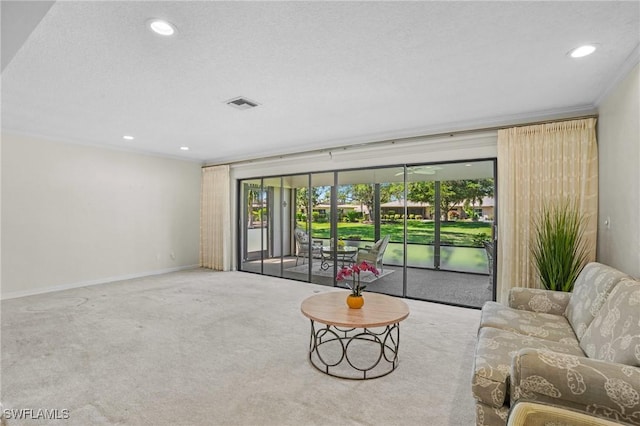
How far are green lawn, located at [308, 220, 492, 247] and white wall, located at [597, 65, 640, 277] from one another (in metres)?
2.81

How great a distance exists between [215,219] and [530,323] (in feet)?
20.0

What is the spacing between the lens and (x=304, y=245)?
6285mm

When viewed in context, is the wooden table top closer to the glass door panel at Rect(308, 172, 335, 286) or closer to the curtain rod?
the curtain rod

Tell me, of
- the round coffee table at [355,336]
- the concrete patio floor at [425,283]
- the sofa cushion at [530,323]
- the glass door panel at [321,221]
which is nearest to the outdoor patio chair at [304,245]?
the glass door panel at [321,221]

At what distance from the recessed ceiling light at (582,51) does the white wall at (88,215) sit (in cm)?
664

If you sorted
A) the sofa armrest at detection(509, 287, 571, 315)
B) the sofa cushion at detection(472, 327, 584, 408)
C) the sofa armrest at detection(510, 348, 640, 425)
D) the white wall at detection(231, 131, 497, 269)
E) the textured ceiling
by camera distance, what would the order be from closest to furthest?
the sofa armrest at detection(510, 348, 640, 425)
the sofa cushion at detection(472, 327, 584, 408)
the textured ceiling
the sofa armrest at detection(509, 287, 571, 315)
the white wall at detection(231, 131, 497, 269)

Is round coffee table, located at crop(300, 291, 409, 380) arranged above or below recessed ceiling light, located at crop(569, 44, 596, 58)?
below

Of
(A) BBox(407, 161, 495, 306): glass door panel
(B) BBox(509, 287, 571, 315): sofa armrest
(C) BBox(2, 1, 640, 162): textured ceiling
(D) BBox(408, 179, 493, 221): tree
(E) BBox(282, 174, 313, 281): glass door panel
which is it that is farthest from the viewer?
(D) BBox(408, 179, 493, 221): tree

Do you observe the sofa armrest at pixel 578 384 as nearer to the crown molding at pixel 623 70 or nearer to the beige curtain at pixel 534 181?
the crown molding at pixel 623 70

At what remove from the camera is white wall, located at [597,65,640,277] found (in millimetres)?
2436

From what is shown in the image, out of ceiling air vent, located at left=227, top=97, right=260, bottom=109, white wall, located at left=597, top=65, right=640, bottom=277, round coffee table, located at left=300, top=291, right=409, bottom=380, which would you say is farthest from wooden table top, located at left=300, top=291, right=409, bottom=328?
ceiling air vent, located at left=227, top=97, right=260, bottom=109

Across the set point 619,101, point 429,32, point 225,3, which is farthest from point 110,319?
point 619,101

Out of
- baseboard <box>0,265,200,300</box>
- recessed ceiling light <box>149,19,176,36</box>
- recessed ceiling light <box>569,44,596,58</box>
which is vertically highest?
recessed ceiling light <box>569,44,596,58</box>

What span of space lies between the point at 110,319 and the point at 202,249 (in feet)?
11.7
